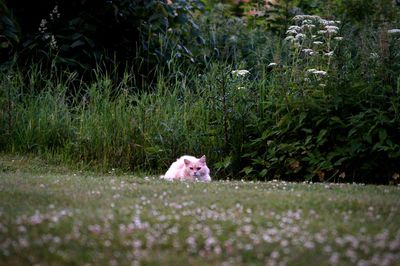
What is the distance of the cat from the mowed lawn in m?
1.57

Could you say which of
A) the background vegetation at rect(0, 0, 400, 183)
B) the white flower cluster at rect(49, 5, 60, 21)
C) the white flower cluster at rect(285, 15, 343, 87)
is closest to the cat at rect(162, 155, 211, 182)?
the background vegetation at rect(0, 0, 400, 183)

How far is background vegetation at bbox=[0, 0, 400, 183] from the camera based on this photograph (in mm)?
8242

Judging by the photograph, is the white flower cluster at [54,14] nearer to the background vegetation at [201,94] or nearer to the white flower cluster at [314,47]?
the background vegetation at [201,94]

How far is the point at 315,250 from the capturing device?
4.05 meters

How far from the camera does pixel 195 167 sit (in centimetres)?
802

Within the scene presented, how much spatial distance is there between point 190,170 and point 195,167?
0.10 meters

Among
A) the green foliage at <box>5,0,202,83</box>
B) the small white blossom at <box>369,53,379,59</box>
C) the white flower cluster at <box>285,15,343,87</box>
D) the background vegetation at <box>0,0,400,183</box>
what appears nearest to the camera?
the background vegetation at <box>0,0,400,183</box>

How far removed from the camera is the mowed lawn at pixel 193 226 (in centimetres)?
392

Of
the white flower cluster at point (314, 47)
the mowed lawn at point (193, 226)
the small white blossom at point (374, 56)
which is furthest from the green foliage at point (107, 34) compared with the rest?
the mowed lawn at point (193, 226)

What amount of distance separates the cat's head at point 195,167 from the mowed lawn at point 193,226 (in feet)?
5.20

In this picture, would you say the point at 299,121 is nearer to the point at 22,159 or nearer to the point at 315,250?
the point at 22,159

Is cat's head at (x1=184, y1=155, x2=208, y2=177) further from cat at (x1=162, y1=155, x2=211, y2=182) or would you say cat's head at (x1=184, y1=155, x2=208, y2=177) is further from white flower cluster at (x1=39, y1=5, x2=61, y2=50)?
white flower cluster at (x1=39, y1=5, x2=61, y2=50)

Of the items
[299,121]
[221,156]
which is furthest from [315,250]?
[221,156]

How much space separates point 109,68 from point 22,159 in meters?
3.24
